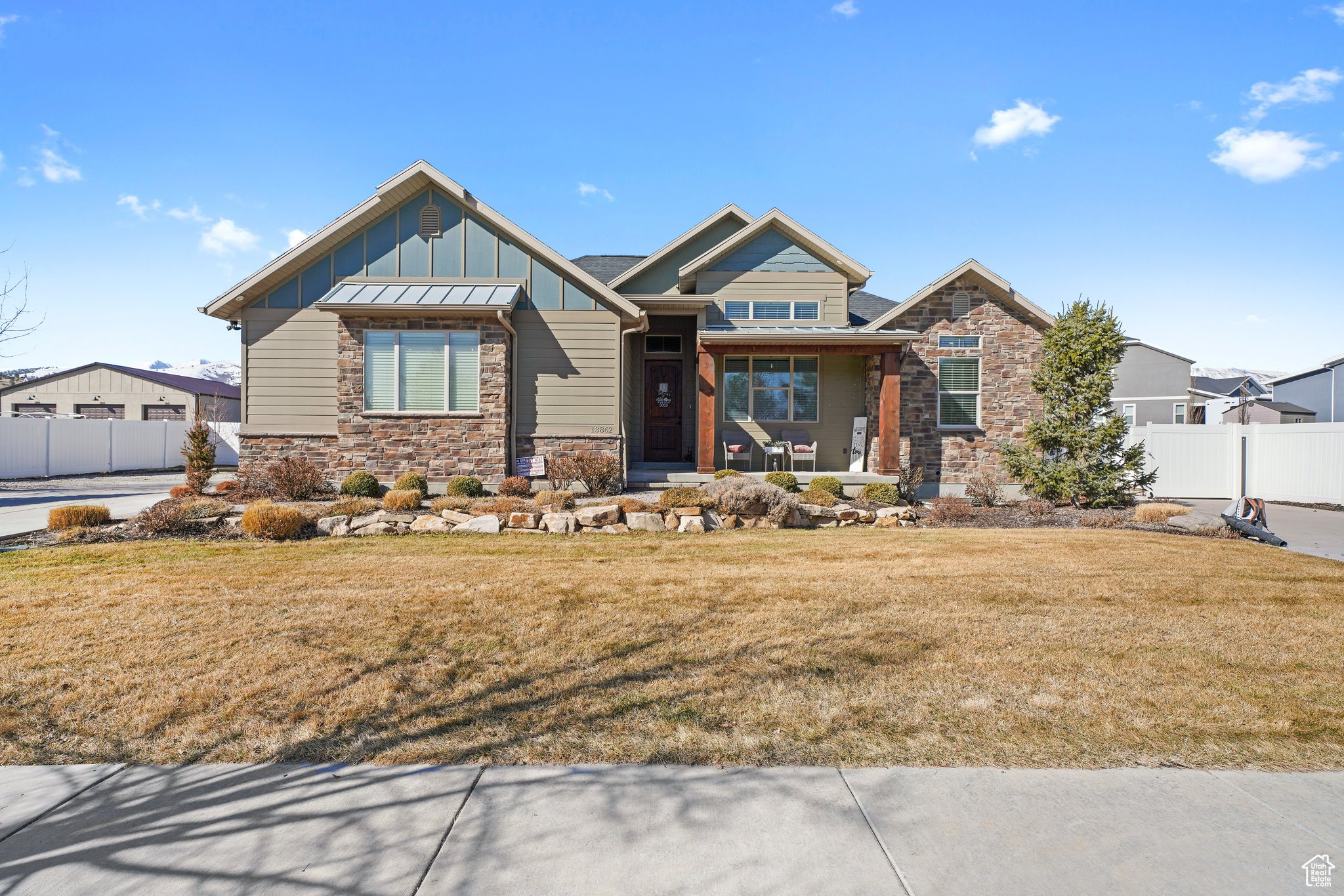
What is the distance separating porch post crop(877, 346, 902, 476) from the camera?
13062 millimetres

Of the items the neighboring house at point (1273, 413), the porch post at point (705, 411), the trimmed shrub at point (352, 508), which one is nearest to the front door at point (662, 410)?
the porch post at point (705, 411)

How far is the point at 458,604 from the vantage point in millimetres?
5410

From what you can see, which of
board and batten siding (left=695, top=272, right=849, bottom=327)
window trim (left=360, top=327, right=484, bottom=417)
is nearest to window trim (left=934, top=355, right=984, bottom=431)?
board and batten siding (left=695, top=272, right=849, bottom=327)

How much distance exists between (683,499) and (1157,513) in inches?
300

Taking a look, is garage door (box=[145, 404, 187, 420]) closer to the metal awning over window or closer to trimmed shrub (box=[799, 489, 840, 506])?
the metal awning over window

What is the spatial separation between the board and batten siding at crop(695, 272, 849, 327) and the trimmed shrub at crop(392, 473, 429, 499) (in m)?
7.20

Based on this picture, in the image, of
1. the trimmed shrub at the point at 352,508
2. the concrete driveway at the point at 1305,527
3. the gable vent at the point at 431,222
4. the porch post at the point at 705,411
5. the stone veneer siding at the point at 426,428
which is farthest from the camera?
the porch post at the point at 705,411

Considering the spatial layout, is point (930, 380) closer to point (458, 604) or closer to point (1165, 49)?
point (1165, 49)

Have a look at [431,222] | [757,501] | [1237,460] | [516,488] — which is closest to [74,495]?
[431,222]

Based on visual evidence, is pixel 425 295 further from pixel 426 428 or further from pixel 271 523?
pixel 271 523

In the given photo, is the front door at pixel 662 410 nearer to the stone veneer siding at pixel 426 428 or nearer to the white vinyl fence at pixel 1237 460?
the stone veneer siding at pixel 426 428

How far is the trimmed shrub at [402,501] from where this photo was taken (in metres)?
9.85

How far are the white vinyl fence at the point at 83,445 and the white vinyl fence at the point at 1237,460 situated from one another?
22.8 m

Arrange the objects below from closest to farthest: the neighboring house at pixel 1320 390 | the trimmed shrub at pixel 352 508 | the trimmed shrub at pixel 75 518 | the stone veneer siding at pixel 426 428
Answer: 1. the trimmed shrub at pixel 75 518
2. the trimmed shrub at pixel 352 508
3. the stone veneer siding at pixel 426 428
4. the neighboring house at pixel 1320 390
